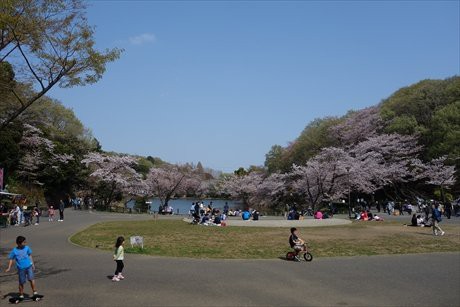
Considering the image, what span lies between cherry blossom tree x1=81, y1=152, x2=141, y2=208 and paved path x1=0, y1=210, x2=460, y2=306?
113 ft

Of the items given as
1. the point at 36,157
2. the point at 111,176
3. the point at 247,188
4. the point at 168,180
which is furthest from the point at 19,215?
the point at 247,188

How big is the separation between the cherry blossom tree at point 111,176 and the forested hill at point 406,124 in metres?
18.1

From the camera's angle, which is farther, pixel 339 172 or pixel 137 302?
pixel 339 172

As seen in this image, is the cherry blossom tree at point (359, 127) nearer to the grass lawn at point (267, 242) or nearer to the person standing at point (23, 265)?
the grass lawn at point (267, 242)

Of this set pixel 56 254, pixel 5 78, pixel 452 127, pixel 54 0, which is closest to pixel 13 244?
pixel 56 254

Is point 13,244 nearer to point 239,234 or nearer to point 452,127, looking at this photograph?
point 239,234

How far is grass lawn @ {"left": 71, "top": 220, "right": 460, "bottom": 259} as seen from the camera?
16.2 meters

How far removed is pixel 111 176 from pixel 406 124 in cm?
3253

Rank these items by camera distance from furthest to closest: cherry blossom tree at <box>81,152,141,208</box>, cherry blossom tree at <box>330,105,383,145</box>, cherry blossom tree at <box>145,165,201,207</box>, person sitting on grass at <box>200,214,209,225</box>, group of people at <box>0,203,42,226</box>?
cherry blossom tree at <box>145,165,201,207</box> → cherry blossom tree at <box>81,152,141,208</box> → cherry blossom tree at <box>330,105,383,145</box> → person sitting on grass at <box>200,214,209,225</box> → group of people at <box>0,203,42,226</box>

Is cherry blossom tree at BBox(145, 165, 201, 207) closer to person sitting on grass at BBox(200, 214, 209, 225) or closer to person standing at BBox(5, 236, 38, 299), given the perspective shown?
person sitting on grass at BBox(200, 214, 209, 225)

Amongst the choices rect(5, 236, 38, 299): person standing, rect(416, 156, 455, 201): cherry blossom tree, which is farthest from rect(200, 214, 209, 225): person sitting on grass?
rect(416, 156, 455, 201): cherry blossom tree

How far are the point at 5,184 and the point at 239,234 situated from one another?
24.4 metres

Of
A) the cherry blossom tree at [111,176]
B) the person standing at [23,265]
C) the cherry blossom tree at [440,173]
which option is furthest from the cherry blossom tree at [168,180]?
the person standing at [23,265]

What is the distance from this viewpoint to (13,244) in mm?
17734
